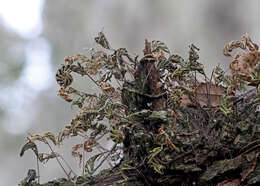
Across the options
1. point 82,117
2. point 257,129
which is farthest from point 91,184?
point 257,129

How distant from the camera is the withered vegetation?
0.78 meters

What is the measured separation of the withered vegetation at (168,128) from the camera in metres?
0.78

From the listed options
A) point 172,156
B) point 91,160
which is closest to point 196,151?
point 172,156

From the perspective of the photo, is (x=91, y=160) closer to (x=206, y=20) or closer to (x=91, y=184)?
(x=91, y=184)

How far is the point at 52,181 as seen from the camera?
1122mm

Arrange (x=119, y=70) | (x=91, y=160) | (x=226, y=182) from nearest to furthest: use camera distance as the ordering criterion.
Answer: (x=226, y=182)
(x=91, y=160)
(x=119, y=70)

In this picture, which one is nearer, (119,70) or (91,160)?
(91,160)

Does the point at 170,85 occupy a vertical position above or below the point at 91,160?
above

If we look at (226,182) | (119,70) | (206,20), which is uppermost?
(206,20)

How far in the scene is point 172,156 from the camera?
2.74ft

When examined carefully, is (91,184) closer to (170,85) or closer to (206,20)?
(170,85)

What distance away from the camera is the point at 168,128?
0.84 m

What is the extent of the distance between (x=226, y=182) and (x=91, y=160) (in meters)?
0.47

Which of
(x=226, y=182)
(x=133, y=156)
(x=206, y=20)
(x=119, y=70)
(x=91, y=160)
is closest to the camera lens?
(x=226, y=182)
